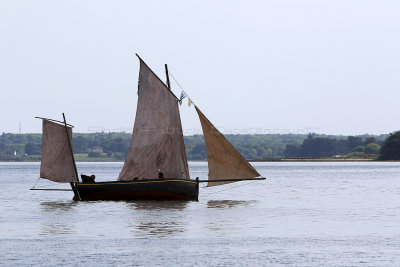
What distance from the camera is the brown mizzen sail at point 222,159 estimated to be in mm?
62062

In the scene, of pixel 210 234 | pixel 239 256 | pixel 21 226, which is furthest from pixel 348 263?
pixel 21 226

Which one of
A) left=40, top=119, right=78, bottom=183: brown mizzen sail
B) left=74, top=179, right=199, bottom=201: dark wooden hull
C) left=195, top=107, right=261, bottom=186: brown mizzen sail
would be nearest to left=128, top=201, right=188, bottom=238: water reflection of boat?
left=74, top=179, right=199, bottom=201: dark wooden hull

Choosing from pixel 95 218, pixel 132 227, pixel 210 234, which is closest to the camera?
pixel 210 234

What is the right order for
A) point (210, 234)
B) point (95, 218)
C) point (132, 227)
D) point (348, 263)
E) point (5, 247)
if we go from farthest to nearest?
point (95, 218) → point (132, 227) → point (210, 234) → point (5, 247) → point (348, 263)

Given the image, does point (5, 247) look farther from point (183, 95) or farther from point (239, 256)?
point (183, 95)

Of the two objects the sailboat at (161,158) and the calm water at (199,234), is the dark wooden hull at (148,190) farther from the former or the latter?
the calm water at (199,234)

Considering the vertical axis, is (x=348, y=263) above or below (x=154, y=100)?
below

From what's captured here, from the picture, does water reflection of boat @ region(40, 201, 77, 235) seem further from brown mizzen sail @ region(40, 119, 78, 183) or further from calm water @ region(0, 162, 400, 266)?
brown mizzen sail @ region(40, 119, 78, 183)

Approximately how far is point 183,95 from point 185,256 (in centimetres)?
3164

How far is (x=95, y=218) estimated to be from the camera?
51375 mm

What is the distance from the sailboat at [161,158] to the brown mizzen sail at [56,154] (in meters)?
1.40

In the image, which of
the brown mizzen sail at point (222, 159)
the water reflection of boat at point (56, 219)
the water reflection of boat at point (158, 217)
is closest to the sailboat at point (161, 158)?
the brown mizzen sail at point (222, 159)

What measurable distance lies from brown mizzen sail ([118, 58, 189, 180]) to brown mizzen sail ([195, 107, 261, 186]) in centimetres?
259

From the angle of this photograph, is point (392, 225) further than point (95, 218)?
No
